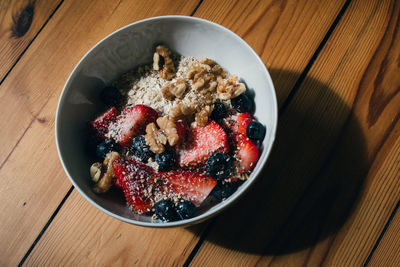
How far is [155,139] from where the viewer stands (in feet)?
2.23

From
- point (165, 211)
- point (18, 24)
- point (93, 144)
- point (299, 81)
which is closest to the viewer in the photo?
point (165, 211)

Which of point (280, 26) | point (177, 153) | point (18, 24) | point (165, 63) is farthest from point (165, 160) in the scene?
point (18, 24)

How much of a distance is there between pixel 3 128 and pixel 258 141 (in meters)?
0.75

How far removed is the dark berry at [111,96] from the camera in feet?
2.53

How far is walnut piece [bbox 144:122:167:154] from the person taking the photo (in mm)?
672

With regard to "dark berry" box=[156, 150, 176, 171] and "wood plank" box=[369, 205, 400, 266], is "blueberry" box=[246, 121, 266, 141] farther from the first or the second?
"wood plank" box=[369, 205, 400, 266]

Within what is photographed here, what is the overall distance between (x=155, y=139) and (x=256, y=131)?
0.75 ft

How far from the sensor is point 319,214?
0.79 meters

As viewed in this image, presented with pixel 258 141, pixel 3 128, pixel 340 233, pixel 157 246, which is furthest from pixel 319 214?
pixel 3 128

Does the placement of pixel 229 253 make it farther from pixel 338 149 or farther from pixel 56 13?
pixel 56 13

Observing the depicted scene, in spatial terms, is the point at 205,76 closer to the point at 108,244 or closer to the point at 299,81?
the point at 299,81

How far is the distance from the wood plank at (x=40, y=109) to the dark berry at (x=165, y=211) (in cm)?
33

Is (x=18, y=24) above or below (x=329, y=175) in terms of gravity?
above

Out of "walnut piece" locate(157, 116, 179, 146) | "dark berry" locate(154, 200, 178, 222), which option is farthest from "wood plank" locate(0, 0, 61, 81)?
"dark berry" locate(154, 200, 178, 222)
